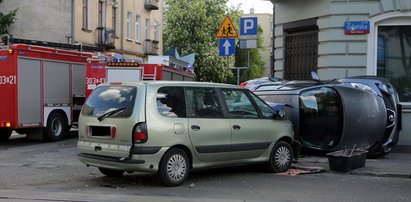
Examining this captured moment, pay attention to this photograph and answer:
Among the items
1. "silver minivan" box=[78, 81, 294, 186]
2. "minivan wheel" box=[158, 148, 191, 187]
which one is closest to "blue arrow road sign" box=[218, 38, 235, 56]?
"silver minivan" box=[78, 81, 294, 186]

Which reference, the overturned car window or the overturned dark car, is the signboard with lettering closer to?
the overturned dark car

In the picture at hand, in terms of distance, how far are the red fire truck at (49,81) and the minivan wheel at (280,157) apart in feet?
22.9

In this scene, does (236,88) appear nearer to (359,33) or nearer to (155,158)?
(155,158)

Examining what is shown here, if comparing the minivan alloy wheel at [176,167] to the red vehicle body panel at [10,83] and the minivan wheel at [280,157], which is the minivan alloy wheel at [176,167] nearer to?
the minivan wheel at [280,157]

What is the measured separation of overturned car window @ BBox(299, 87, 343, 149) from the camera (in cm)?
1048

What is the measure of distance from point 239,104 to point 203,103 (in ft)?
2.71

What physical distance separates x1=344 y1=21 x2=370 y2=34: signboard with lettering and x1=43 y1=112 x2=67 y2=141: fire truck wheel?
860 centimetres

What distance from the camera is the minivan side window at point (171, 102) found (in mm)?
7441

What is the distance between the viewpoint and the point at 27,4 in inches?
1010

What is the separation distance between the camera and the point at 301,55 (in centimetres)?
1460

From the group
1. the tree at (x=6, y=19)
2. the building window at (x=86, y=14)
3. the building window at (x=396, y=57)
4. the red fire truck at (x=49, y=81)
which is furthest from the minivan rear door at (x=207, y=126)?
the building window at (x=86, y=14)

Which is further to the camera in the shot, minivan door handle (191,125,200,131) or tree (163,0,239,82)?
tree (163,0,239,82)

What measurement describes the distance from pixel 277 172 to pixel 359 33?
5564 mm

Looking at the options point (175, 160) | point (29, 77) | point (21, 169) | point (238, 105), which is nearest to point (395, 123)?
point (238, 105)
